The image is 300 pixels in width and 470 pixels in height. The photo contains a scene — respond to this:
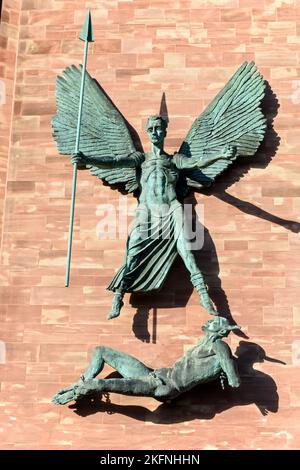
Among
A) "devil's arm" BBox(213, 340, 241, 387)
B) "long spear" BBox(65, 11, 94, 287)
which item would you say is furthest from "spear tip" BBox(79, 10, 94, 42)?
"devil's arm" BBox(213, 340, 241, 387)

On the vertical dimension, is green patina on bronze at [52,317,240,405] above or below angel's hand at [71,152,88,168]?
below

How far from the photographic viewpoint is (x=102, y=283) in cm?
1155

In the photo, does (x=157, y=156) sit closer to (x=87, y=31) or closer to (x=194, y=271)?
(x=194, y=271)

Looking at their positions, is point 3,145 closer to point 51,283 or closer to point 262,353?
point 51,283

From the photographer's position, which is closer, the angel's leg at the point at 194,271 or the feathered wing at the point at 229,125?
the angel's leg at the point at 194,271

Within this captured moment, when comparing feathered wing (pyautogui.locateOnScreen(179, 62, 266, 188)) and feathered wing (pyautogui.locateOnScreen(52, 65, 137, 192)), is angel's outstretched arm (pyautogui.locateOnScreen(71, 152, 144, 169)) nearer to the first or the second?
feathered wing (pyautogui.locateOnScreen(52, 65, 137, 192))

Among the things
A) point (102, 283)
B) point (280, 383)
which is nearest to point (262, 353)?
point (280, 383)

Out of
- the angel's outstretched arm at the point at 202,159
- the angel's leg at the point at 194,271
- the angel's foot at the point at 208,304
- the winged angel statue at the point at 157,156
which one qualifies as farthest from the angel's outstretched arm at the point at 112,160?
the angel's foot at the point at 208,304

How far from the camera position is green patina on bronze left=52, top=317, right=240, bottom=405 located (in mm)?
10492

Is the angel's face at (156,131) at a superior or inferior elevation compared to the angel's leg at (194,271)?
superior

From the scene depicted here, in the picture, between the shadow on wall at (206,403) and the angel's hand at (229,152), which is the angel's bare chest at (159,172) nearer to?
the angel's hand at (229,152)

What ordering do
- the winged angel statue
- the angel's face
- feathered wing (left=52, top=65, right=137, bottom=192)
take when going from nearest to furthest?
the winged angel statue < the angel's face < feathered wing (left=52, top=65, right=137, bottom=192)

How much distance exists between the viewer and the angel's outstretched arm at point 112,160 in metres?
11.2

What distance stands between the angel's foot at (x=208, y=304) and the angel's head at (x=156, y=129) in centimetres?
206
